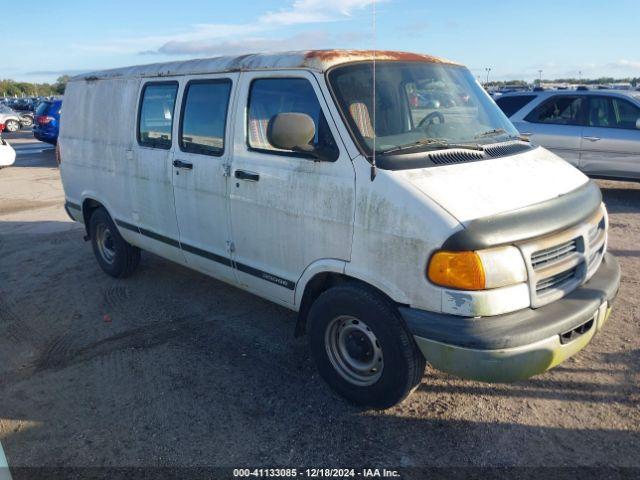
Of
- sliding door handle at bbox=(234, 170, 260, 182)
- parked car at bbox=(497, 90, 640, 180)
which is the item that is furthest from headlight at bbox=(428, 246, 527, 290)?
parked car at bbox=(497, 90, 640, 180)

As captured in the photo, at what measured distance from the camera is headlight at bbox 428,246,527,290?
2.76 meters

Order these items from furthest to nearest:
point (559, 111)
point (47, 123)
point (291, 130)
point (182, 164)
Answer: point (47, 123), point (559, 111), point (182, 164), point (291, 130)

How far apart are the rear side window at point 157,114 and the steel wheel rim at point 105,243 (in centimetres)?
151

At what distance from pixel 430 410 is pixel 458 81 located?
2480 mm

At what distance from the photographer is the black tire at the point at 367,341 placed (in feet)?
10.2

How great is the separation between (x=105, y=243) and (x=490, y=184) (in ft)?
15.2

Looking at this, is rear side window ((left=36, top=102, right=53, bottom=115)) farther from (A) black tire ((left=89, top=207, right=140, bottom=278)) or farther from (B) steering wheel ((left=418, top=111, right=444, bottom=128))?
(B) steering wheel ((left=418, top=111, right=444, bottom=128))

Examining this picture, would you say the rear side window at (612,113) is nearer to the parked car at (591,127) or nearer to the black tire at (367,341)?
the parked car at (591,127)

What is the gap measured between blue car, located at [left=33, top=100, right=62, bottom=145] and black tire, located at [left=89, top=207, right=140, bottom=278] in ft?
46.9

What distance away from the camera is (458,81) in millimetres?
4148

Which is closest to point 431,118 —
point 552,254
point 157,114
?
point 552,254

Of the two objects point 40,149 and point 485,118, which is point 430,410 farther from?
point 40,149

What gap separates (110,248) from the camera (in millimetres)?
6113

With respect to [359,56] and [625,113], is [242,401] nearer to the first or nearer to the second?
[359,56]
